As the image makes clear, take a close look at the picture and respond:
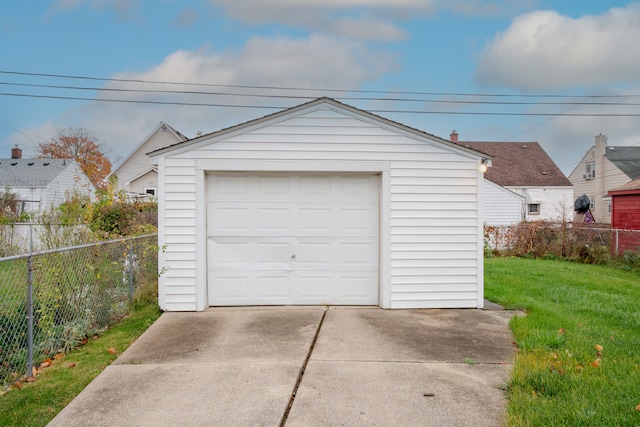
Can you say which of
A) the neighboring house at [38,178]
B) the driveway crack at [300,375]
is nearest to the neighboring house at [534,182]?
the driveway crack at [300,375]

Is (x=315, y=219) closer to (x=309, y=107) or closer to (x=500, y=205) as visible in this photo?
(x=309, y=107)

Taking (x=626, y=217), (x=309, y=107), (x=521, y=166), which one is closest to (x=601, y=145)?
(x=521, y=166)

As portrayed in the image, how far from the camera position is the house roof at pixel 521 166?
2803 centimetres

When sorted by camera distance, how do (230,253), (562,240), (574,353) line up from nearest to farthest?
1. (574,353)
2. (230,253)
3. (562,240)

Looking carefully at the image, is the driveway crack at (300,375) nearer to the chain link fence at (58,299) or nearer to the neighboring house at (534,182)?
the chain link fence at (58,299)

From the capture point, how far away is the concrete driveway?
11.1 feet

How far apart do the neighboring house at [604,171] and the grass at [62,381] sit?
31.7m

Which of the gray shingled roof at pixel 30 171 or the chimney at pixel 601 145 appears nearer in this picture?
the gray shingled roof at pixel 30 171

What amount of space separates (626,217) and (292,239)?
1313cm

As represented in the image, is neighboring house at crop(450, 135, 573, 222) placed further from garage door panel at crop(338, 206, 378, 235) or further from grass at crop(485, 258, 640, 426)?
garage door panel at crop(338, 206, 378, 235)

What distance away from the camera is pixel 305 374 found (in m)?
4.21

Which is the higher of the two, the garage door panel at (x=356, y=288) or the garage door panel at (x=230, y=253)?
the garage door panel at (x=230, y=253)

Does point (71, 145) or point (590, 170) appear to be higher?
point (71, 145)

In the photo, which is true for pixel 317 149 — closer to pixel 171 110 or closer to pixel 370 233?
pixel 370 233
